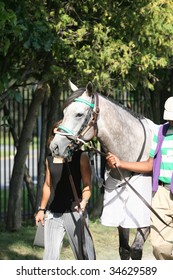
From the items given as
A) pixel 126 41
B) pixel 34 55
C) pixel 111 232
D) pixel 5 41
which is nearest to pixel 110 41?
pixel 126 41

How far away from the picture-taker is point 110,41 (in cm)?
1156

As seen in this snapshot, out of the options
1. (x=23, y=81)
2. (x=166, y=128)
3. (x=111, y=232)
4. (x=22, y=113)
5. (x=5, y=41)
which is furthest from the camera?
(x=22, y=113)

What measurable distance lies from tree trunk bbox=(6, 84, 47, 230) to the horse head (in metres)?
5.38

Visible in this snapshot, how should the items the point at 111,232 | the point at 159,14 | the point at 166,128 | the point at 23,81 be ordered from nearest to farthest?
the point at 166,128 < the point at 159,14 < the point at 23,81 < the point at 111,232

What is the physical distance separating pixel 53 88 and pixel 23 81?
1.54 metres

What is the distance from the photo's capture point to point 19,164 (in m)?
13.7

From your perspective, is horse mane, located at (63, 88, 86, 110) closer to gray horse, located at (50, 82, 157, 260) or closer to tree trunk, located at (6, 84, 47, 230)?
gray horse, located at (50, 82, 157, 260)

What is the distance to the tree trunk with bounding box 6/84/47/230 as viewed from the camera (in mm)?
13446

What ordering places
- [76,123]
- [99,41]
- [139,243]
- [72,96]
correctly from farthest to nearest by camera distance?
1. [99,41]
2. [139,243]
3. [72,96]
4. [76,123]

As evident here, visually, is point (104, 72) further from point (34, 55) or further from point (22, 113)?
point (22, 113)

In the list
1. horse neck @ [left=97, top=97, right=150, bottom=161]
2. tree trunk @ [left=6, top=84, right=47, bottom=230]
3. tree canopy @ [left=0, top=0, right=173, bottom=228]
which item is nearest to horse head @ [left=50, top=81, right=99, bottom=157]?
horse neck @ [left=97, top=97, right=150, bottom=161]

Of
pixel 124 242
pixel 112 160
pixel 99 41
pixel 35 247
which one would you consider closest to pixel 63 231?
pixel 112 160

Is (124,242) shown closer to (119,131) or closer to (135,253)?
(135,253)

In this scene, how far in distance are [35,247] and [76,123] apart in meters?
4.91
